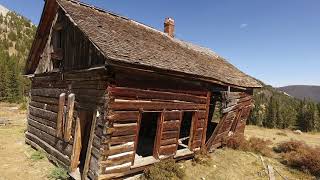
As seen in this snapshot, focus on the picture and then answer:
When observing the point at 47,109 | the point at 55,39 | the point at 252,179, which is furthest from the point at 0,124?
the point at 252,179

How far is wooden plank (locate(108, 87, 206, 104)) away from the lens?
799 cm

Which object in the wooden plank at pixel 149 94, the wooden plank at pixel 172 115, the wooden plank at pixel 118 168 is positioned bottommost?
the wooden plank at pixel 118 168

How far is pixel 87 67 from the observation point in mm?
8719

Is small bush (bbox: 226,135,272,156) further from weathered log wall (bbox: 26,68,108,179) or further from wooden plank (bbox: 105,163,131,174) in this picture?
weathered log wall (bbox: 26,68,108,179)

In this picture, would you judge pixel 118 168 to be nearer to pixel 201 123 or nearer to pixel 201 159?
A: pixel 201 159

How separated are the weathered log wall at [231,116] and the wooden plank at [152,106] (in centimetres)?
195

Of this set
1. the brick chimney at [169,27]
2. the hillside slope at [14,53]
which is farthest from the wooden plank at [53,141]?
the hillside slope at [14,53]

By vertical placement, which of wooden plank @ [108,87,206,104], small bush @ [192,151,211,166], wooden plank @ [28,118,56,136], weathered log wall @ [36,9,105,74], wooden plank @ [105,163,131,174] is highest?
weathered log wall @ [36,9,105,74]

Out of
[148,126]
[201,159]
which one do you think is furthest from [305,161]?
[148,126]

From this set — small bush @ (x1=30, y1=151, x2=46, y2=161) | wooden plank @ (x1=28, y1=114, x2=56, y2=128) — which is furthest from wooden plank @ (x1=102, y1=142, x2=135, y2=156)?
small bush @ (x1=30, y1=151, x2=46, y2=161)

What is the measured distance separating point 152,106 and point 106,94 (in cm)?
174

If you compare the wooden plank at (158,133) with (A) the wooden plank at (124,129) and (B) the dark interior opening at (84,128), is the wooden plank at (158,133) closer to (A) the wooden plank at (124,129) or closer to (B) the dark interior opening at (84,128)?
(A) the wooden plank at (124,129)

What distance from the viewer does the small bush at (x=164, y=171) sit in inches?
342

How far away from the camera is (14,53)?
5278 centimetres
